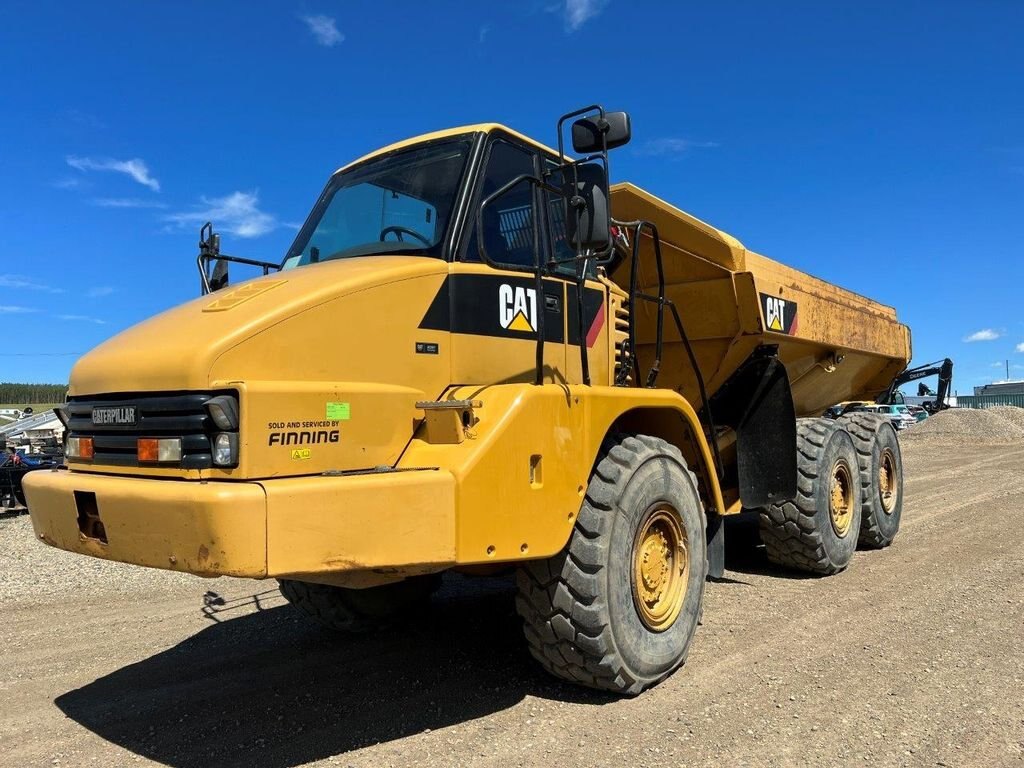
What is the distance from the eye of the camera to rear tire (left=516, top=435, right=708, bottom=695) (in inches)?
148

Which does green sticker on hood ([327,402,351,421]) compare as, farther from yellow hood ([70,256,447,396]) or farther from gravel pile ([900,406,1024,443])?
gravel pile ([900,406,1024,443])

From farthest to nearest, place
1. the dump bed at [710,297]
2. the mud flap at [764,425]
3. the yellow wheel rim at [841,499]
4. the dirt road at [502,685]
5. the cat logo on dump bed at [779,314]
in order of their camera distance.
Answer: the yellow wheel rim at [841,499] → the mud flap at [764,425] → the cat logo on dump bed at [779,314] → the dump bed at [710,297] → the dirt road at [502,685]

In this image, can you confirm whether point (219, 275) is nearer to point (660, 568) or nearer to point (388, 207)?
point (388, 207)

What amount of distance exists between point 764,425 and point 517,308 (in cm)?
314

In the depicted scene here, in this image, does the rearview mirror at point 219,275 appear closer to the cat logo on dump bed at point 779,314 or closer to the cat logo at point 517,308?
the cat logo at point 517,308

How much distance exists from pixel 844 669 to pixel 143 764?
11.6 feet

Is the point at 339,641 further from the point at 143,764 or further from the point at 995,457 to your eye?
the point at 995,457

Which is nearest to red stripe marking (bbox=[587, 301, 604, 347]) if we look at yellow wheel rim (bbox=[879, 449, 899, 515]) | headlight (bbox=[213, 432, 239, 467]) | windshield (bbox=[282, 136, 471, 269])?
windshield (bbox=[282, 136, 471, 269])

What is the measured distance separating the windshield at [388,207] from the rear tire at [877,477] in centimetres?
557

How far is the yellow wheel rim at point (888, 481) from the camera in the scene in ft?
27.5

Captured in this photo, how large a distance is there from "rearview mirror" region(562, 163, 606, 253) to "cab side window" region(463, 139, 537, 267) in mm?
455

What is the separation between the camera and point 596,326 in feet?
15.0

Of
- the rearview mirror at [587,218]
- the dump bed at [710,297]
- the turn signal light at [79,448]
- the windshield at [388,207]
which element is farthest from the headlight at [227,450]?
the dump bed at [710,297]

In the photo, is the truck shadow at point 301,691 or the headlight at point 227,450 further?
the truck shadow at point 301,691
